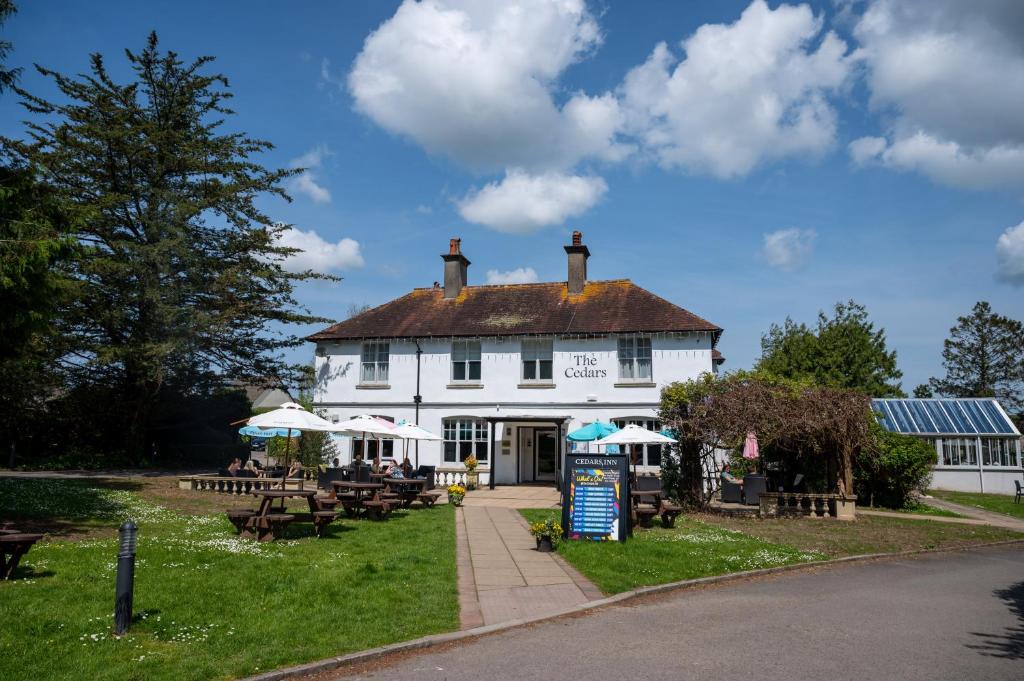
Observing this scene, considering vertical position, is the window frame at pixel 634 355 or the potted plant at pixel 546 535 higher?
the window frame at pixel 634 355

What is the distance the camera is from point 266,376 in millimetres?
32625

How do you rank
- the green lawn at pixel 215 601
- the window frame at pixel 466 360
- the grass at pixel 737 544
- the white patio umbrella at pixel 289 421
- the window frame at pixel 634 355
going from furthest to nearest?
1. the window frame at pixel 466 360
2. the window frame at pixel 634 355
3. the white patio umbrella at pixel 289 421
4. the grass at pixel 737 544
5. the green lawn at pixel 215 601

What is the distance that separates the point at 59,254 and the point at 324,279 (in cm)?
2097

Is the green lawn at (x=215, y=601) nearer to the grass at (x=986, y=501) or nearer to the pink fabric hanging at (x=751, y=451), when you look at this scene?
the pink fabric hanging at (x=751, y=451)

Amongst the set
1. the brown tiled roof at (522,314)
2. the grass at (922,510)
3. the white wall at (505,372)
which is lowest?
the grass at (922,510)

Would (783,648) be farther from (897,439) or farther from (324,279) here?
(324,279)

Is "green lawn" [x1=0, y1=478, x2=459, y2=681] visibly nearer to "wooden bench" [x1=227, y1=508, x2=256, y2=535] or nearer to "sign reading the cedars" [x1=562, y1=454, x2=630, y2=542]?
"wooden bench" [x1=227, y1=508, x2=256, y2=535]

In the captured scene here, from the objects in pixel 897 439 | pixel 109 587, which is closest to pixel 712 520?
pixel 897 439

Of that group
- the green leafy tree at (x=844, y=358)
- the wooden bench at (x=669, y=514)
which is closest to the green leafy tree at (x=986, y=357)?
the green leafy tree at (x=844, y=358)

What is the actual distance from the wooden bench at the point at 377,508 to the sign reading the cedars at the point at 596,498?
4229 millimetres

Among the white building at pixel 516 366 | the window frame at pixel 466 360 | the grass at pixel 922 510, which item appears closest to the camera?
the grass at pixel 922 510

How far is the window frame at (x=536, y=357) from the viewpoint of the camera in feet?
91.8

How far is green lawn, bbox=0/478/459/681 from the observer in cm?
582

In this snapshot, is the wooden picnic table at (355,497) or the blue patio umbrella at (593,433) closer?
the wooden picnic table at (355,497)
